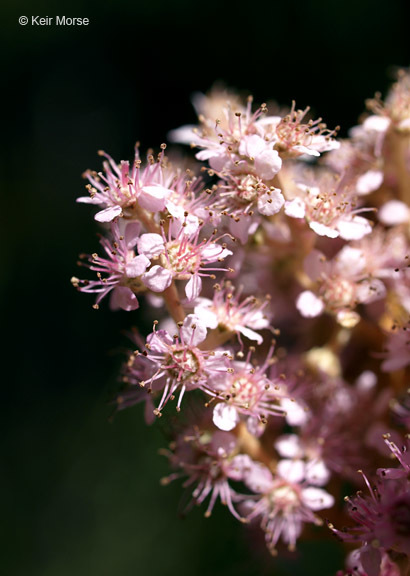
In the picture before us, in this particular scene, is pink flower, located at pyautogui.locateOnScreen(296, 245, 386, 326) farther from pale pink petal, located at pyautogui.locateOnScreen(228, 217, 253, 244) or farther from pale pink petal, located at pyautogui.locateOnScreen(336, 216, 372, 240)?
pale pink petal, located at pyautogui.locateOnScreen(228, 217, 253, 244)

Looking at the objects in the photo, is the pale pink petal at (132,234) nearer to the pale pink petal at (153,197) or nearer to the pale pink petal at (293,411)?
the pale pink petal at (153,197)

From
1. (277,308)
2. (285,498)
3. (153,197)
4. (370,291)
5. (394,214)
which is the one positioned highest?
(153,197)

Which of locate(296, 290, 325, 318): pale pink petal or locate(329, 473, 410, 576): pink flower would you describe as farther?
locate(296, 290, 325, 318): pale pink petal

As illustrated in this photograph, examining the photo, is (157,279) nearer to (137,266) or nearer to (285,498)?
(137,266)

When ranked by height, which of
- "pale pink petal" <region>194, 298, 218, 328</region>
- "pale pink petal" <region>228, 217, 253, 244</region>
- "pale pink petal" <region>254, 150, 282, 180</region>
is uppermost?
"pale pink petal" <region>254, 150, 282, 180</region>

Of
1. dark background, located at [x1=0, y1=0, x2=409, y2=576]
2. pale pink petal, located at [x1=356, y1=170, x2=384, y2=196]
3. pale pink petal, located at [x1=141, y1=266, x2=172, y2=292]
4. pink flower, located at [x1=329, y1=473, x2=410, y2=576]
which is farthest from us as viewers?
dark background, located at [x1=0, y1=0, x2=409, y2=576]

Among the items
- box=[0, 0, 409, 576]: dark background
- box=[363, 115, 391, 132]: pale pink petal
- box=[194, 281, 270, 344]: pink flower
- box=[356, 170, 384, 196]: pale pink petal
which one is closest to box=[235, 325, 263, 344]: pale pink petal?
box=[194, 281, 270, 344]: pink flower

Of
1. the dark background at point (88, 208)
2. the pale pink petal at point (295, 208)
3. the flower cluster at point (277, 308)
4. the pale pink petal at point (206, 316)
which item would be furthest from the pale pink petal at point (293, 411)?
the dark background at point (88, 208)

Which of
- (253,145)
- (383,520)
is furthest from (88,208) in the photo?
(383,520)

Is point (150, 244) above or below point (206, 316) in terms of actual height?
above
